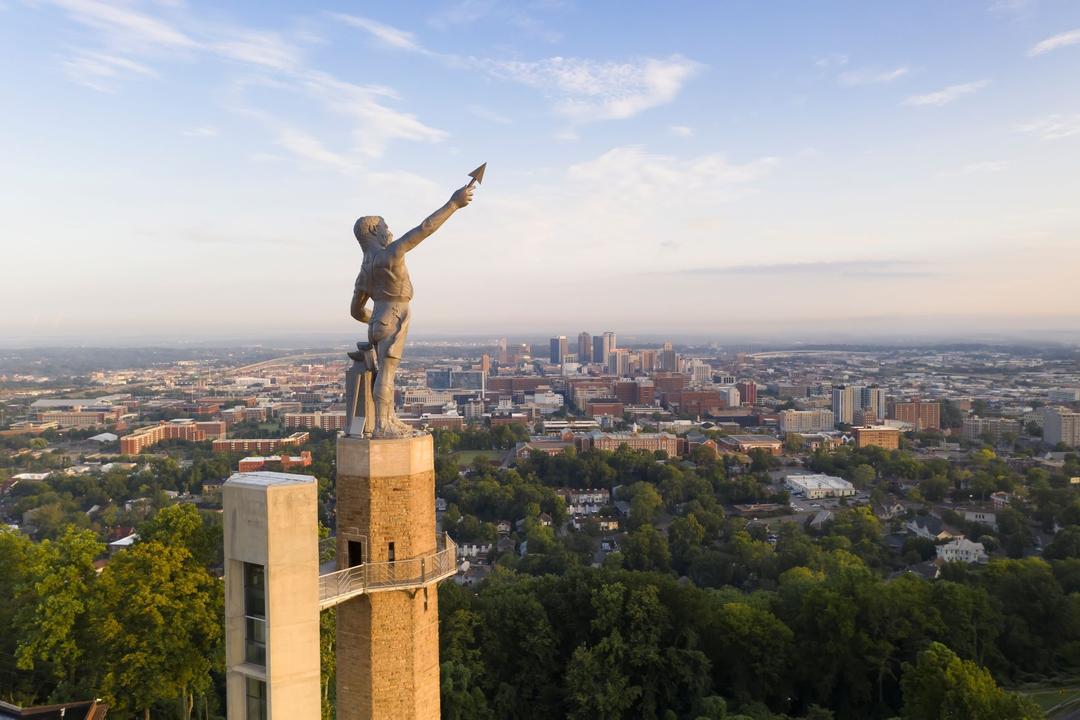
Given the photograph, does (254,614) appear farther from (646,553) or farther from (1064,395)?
(1064,395)

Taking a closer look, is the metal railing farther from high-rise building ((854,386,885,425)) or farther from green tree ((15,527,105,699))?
high-rise building ((854,386,885,425))

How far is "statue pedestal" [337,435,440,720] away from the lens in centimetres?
981

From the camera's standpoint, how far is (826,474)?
76062mm

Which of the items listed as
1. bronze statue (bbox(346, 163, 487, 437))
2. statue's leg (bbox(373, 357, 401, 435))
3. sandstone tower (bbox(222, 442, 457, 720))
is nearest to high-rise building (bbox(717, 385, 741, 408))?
bronze statue (bbox(346, 163, 487, 437))

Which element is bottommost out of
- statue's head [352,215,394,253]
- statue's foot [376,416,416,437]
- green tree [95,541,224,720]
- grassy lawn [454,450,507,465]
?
grassy lawn [454,450,507,465]

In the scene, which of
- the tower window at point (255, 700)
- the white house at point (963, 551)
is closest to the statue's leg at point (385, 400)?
the tower window at point (255, 700)

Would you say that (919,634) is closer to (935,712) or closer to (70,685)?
(935,712)

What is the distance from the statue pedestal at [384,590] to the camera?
32.2 feet

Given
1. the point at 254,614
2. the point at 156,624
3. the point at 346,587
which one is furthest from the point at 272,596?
the point at 156,624

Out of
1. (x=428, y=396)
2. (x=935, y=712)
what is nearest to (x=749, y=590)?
(x=935, y=712)

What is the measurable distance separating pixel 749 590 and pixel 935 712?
2345cm

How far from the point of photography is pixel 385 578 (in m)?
9.77

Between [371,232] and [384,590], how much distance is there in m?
5.29

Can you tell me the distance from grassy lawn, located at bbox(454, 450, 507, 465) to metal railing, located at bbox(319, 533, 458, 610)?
72.4 m
